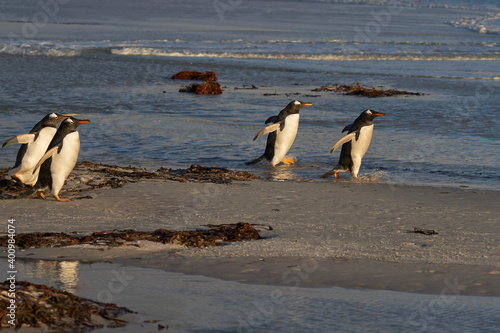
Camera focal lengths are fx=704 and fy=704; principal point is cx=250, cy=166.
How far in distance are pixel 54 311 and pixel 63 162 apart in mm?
3284

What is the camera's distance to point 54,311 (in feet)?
11.4

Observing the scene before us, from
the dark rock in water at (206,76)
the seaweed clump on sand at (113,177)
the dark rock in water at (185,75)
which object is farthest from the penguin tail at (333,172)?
the dark rock in water at (185,75)

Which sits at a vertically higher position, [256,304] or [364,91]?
[364,91]

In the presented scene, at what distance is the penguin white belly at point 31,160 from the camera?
6.92 m

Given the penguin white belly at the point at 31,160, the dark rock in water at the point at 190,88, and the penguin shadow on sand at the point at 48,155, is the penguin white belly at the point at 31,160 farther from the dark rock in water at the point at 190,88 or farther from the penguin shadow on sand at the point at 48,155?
the dark rock in water at the point at 190,88

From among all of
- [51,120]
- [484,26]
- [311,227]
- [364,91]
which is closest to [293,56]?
[364,91]

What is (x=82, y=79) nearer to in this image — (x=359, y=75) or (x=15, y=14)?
(x=359, y=75)

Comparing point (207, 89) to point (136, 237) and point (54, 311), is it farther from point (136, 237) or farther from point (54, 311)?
point (54, 311)

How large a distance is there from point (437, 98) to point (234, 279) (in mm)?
11210

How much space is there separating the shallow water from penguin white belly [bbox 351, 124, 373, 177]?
12.9ft

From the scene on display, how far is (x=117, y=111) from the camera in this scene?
12.4 m

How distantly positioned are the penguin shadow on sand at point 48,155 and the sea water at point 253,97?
147 centimetres

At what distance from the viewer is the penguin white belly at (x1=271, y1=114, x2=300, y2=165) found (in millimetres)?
8852

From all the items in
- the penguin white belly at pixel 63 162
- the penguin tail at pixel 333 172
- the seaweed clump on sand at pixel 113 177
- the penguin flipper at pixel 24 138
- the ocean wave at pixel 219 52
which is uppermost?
the ocean wave at pixel 219 52
